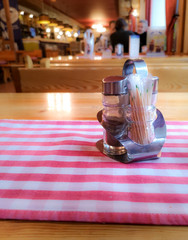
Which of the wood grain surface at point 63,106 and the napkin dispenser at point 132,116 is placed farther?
the wood grain surface at point 63,106

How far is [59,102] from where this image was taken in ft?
3.38

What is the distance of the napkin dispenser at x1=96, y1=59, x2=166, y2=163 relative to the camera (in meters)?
0.42

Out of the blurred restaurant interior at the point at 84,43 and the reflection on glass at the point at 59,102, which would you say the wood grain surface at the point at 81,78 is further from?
the reflection on glass at the point at 59,102

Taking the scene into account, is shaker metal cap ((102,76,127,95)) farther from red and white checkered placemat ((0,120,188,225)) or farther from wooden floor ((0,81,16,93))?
wooden floor ((0,81,16,93))

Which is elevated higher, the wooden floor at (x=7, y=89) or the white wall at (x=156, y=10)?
the white wall at (x=156, y=10)

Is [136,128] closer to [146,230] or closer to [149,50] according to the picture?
[146,230]

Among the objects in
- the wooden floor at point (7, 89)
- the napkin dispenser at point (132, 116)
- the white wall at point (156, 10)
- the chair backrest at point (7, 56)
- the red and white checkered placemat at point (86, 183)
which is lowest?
the wooden floor at point (7, 89)

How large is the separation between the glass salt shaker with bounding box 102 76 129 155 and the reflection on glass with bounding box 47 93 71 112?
442 mm

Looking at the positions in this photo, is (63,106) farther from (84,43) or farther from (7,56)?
(7,56)

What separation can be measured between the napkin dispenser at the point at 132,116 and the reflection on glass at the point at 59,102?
455 millimetres

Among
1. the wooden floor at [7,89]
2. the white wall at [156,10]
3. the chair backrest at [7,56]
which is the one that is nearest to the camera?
the wooden floor at [7,89]

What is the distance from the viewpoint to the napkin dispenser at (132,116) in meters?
0.42

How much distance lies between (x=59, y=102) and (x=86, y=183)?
2.24 feet

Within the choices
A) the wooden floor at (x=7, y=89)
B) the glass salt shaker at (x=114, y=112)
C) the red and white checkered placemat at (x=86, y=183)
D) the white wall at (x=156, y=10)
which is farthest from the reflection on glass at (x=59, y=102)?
the white wall at (x=156, y=10)
